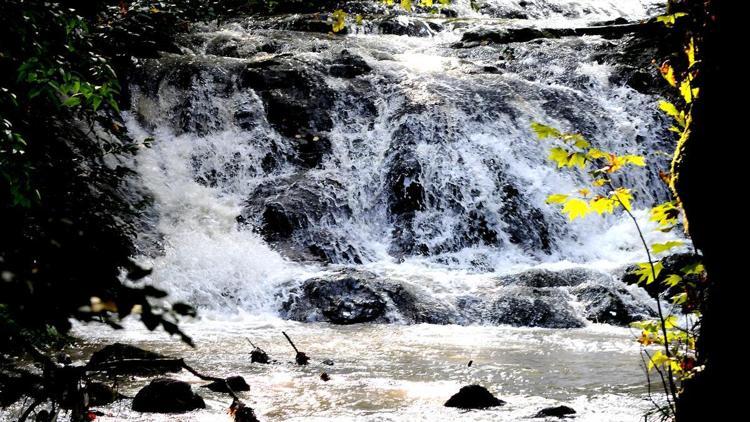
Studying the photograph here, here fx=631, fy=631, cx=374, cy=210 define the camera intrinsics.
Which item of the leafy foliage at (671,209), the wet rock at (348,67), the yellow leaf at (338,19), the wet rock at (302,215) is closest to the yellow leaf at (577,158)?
the leafy foliage at (671,209)

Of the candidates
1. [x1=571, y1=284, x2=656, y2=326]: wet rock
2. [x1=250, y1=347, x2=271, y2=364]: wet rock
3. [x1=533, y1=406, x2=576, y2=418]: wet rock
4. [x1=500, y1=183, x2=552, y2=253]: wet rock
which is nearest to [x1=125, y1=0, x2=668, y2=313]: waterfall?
[x1=500, y1=183, x2=552, y2=253]: wet rock

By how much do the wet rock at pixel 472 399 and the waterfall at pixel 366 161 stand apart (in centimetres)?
547

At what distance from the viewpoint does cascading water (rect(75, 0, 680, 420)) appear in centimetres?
981

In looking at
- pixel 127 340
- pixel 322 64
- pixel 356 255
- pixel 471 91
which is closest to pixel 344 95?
pixel 322 64

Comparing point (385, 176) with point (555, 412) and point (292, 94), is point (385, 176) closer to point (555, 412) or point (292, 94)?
point (292, 94)

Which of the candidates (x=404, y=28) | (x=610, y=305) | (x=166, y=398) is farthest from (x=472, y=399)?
(x=404, y=28)

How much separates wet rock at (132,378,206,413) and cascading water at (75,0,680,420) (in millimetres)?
2879

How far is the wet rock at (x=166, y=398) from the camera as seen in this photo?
4027 millimetres

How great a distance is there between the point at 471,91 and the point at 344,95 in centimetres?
319

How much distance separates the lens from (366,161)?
14.3m

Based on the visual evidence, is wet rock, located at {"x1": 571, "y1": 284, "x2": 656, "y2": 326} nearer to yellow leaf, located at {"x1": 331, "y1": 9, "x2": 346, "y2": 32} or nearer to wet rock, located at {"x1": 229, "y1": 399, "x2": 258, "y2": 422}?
yellow leaf, located at {"x1": 331, "y1": 9, "x2": 346, "y2": 32}

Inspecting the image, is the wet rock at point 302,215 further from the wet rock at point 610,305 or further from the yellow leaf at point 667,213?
the yellow leaf at point 667,213

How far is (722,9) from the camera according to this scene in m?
1.85

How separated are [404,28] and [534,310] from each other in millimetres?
15175
